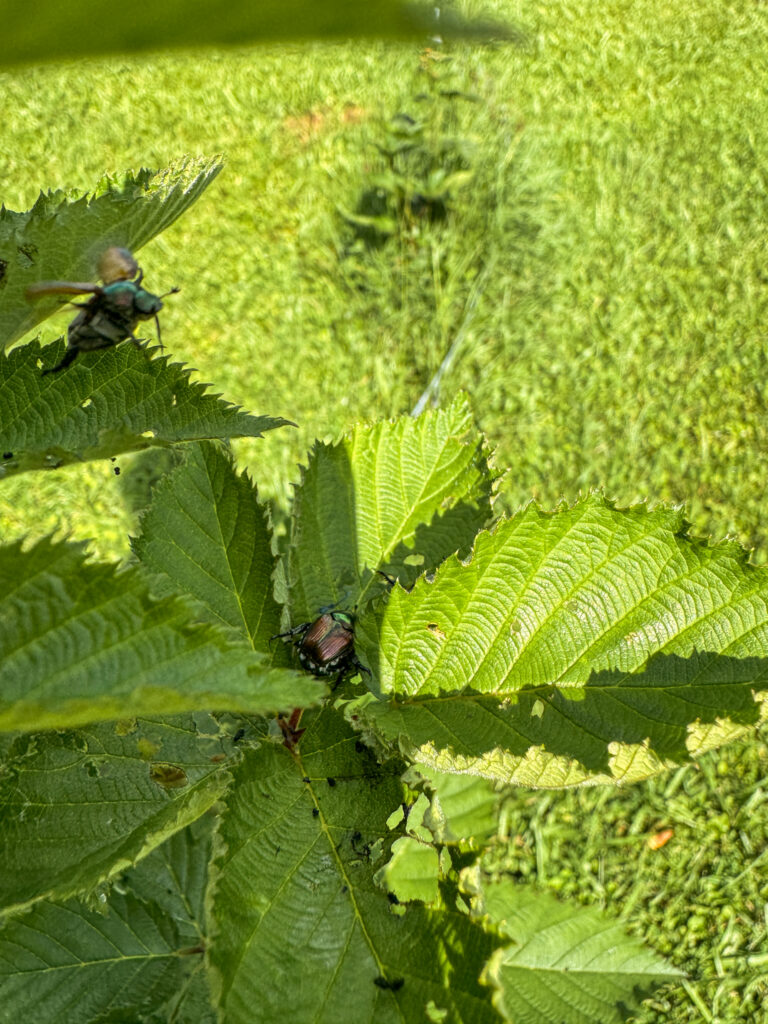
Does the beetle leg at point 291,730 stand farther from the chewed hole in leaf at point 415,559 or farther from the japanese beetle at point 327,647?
the chewed hole in leaf at point 415,559

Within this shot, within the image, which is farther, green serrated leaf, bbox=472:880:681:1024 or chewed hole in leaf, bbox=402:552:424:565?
green serrated leaf, bbox=472:880:681:1024

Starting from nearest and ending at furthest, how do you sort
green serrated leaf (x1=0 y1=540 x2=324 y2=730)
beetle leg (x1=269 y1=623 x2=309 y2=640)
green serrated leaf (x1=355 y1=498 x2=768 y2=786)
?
green serrated leaf (x1=0 y1=540 x2=324 y2=730) → green serrated leaf (x1=355 y1=498 x2=768 y2=786) → beetle leg (x1=269 y1=623 x2=309 y2=640)

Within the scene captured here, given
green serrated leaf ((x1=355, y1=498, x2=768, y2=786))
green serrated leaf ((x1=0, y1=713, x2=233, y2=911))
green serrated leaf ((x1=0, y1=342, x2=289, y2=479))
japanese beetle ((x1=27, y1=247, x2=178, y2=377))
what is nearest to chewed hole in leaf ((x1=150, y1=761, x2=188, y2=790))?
green serrated leaf ((x1=0, y1=713, x2=233, y2=911))

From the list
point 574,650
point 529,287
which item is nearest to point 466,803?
point 574,650

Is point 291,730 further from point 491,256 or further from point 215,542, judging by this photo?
point 491,256

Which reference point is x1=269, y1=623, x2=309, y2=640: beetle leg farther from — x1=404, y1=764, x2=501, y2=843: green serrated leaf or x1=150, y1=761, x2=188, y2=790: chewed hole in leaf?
x1=404, y1=764, x2=501, y2=843: green serrated leaf

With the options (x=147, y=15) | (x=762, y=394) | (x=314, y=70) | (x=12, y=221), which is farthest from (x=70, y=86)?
(x=12, y=221)


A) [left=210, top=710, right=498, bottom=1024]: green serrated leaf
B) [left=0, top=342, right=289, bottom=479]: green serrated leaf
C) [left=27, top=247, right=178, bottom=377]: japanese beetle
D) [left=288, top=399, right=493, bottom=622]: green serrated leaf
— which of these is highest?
[left=27, top=247, right=178, bottom=377]: japanese beetle

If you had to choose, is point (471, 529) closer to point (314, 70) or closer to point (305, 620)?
point (305, 620)
